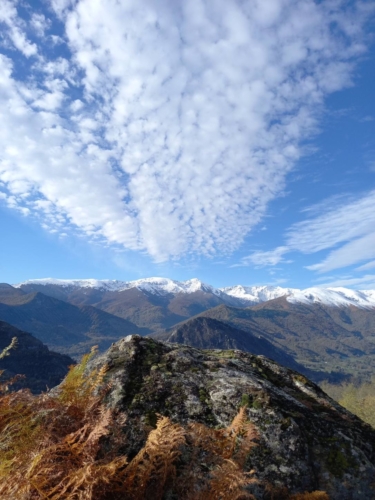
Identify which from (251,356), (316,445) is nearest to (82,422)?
(316,445)

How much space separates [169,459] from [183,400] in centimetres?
215

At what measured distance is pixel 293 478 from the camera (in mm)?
4148

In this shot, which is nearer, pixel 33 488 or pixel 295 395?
pixel 33 488

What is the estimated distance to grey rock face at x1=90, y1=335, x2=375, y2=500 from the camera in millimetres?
4254

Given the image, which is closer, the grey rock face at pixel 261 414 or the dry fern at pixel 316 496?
the dry fern at pixel 316 496

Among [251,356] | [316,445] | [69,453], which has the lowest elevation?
[316,445]

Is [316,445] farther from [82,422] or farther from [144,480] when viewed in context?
[82,422]

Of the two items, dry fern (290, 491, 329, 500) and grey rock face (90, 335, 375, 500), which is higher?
grey rock face (90, 335, 375, 500)

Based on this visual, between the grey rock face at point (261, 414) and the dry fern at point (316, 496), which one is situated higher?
the grey rock face at point (261, 414)

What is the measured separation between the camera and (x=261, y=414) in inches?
193

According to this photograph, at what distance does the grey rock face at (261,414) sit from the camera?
14.0 feet

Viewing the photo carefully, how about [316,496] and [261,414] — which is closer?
[316,496]

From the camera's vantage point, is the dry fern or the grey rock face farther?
the grey rock face

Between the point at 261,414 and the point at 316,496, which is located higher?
the point at 261,414
